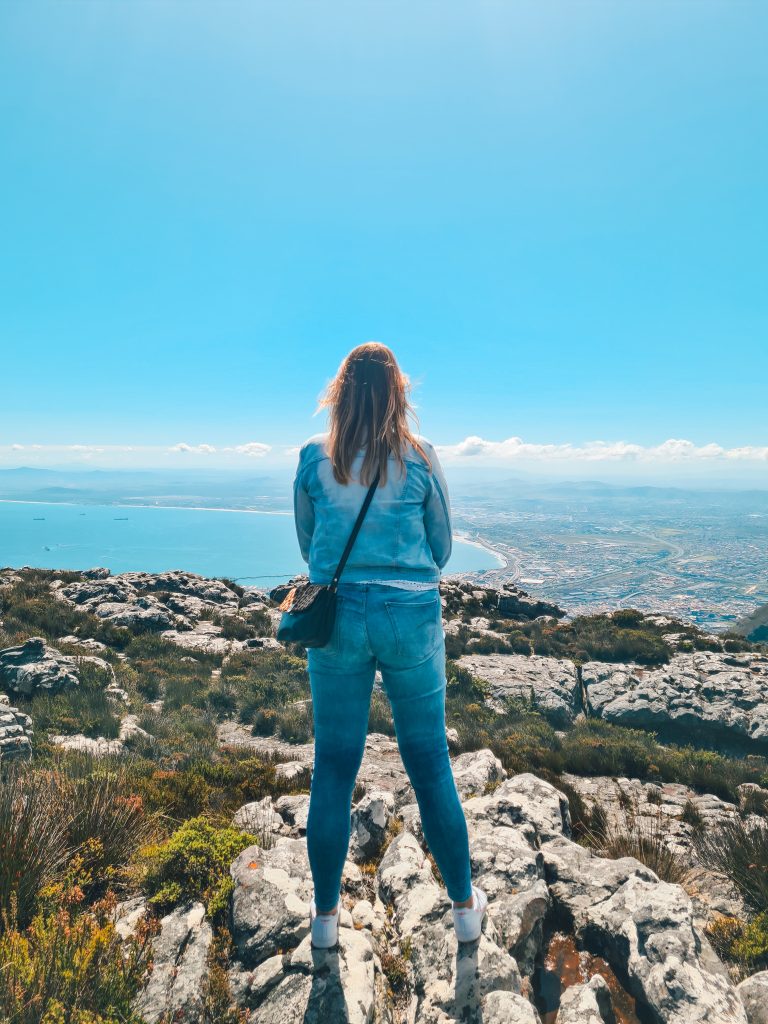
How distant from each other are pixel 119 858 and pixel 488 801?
253cm

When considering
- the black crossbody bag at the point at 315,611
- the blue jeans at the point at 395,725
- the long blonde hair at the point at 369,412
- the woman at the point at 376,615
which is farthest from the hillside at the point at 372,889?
the long blonde hair at the point at 369,412

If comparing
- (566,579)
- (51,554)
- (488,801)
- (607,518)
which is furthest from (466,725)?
(607,518)

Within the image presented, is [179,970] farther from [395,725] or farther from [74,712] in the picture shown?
Answer: [74,712]

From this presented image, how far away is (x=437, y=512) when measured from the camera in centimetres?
193

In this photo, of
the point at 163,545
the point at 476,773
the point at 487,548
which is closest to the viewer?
the point at 476,773

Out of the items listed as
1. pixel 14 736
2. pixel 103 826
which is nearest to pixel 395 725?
pixel 103 826

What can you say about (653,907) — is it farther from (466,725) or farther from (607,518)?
(607,518)

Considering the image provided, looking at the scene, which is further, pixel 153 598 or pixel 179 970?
pixel 153 598

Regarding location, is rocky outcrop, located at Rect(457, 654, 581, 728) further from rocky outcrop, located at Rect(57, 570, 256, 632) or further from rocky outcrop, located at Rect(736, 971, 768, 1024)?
rocky outcrop, located at Rect(57, 570, 256, 632)

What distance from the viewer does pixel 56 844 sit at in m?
2.38

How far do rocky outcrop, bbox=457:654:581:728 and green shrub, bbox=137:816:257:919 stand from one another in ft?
29.8

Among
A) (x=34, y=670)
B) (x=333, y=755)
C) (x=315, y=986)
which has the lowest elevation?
(x=34, y=670)

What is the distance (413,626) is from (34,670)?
9.41m

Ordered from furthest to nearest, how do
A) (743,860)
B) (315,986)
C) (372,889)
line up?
(743,860), (372,889), (315,986)
